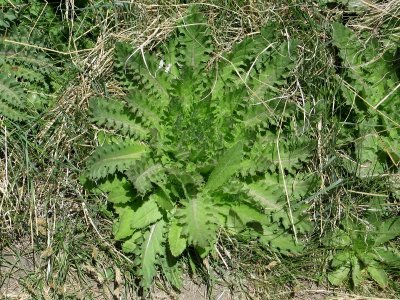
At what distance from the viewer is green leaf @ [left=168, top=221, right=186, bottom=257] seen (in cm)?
290

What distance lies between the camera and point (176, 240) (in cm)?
292

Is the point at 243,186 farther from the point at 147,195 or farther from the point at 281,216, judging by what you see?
the point at 147,195

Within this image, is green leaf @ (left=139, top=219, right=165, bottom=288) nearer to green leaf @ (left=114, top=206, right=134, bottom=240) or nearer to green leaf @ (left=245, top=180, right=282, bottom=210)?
green leaf @ (left=114, top=206, right=134, bottom=240)

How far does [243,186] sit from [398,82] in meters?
1.04

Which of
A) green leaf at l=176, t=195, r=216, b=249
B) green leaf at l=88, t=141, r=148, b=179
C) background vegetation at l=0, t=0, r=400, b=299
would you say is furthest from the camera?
background vegetation at l=0, t=0, r=400, b=299

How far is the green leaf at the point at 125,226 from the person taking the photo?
2.97 metres

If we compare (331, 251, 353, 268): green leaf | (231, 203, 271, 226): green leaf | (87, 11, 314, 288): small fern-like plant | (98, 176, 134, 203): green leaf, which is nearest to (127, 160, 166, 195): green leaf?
(87, 11, 314, 288): small fern-like plant

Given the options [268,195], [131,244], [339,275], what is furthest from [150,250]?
[339,275]

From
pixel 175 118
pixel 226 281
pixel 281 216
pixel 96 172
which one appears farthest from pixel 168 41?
pixel 226 281

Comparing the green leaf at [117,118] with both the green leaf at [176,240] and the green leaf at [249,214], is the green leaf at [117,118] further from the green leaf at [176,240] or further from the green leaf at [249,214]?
the green leaf at [249,214]

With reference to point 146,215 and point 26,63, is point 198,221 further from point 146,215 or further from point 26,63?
point 26,63

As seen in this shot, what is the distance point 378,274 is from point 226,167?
1020 millimetres

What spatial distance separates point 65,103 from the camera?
3.20m

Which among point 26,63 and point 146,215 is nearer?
point 146,215
